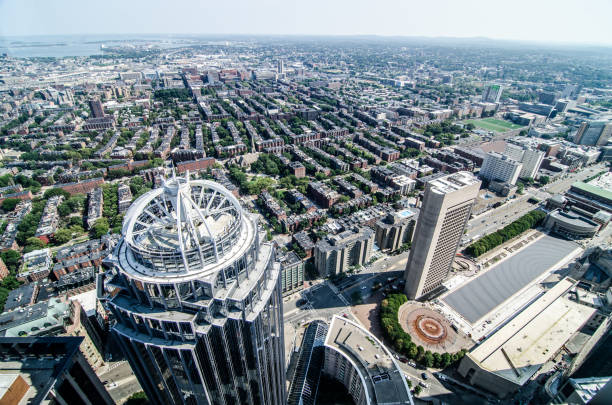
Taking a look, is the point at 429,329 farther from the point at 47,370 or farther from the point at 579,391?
the point at 47,370

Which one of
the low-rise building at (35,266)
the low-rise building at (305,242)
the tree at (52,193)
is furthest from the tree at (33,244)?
the low-rise building at (305,242)

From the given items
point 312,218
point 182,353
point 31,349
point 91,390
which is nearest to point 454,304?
point 312,218

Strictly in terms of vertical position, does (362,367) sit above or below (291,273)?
above

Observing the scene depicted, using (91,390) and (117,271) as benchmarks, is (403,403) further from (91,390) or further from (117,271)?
(117,271)

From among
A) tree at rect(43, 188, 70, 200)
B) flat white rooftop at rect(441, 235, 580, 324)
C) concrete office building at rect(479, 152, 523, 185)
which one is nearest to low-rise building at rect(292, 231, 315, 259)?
flat white rooftop at rect(441, 235, 580, 324)

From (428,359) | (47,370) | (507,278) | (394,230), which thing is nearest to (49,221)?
(47,370)
